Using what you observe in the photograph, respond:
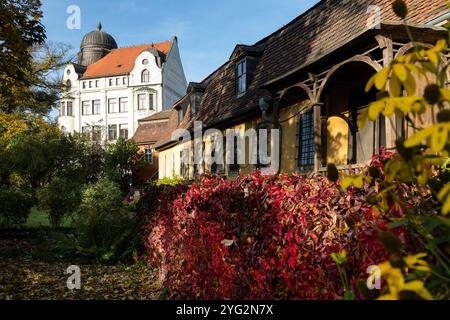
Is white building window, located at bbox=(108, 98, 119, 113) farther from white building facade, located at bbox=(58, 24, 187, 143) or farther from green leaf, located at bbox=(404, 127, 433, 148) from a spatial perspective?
green leaf, located at bbox=(404, 127, 433, 148)

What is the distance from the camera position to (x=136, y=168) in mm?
38562

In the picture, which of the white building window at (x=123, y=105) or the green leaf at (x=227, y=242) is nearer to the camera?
the green leaf at (x=227, y=242)

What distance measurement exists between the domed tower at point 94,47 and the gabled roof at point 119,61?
332 cm

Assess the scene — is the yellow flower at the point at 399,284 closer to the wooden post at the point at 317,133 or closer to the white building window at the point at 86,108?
the wooden post at the point at 317,133

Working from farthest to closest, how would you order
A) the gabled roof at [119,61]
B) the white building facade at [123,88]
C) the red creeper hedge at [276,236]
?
the gabled roof at [119,61] < the white building facade at [123,88] < the red creeper hedge at [276,236]

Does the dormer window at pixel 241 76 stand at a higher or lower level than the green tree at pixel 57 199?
higher

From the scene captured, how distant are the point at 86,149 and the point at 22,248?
82.4 ft

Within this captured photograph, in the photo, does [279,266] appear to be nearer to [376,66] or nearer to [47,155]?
[376,66]

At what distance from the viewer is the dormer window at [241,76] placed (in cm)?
1711

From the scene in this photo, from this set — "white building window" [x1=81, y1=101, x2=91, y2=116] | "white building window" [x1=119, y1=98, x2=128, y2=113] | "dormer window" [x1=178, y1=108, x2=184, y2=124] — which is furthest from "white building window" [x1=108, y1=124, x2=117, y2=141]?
"dormer window" [x1=178, y1=108, x2=184, y2=124]

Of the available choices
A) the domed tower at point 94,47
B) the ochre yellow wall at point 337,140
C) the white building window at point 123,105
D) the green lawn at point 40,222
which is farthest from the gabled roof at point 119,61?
the ochre yellow wall at point 337,140

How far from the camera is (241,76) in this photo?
1747 cm

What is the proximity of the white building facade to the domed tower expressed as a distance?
119 inches

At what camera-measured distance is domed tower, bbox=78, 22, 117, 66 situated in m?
62.4
